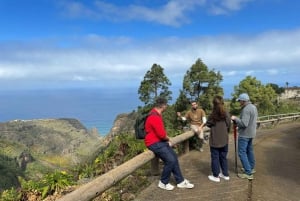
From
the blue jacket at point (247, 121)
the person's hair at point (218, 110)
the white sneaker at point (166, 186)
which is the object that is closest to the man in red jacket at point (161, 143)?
the white sneaker at point (166, 186)

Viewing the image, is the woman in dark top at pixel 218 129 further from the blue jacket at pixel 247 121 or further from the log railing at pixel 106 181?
the log railing at pixel 106 181

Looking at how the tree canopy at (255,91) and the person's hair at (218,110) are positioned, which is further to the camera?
the tree canopy at (255,91)

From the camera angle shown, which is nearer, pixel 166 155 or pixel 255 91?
pixel 166 155

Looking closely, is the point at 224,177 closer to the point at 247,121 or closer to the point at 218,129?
the point at 218,129

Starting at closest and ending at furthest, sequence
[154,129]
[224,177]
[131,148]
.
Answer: [154,129] < [224,177] < [131,148]

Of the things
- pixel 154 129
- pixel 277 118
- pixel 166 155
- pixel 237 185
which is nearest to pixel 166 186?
pixel 166 155

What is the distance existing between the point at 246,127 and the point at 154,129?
2016 mm

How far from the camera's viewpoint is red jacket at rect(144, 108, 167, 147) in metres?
6.59

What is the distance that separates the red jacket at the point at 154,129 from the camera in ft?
21.6

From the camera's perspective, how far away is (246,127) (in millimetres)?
7500

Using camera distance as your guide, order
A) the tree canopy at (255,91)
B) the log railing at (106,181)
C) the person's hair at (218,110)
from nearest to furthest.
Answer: the log railing at (106,181) < the person's hair at (218,110) < the tree canopy at (255,91)

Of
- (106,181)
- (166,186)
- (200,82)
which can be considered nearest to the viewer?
(106,181)

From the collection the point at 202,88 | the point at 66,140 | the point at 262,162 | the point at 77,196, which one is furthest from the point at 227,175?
the point at 66,140

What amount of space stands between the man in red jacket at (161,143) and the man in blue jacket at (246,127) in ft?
4.63
